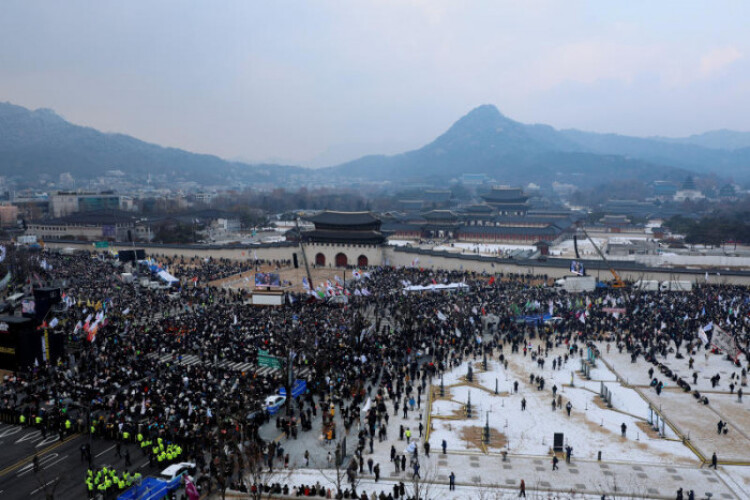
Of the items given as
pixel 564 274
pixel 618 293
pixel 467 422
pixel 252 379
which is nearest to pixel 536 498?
pixel 467 422

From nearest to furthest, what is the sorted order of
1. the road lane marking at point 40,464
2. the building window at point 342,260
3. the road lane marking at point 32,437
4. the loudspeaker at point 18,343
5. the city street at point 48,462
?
the city street at point 48,462
the road lane marking at point 40,464
the road lane marking at point 32,437
the loudspeaker at point 18,343
the building window at point 342,260

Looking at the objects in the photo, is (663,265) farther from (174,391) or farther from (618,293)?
(174,391)

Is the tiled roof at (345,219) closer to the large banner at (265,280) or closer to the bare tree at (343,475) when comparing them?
the large banner at (265,280)

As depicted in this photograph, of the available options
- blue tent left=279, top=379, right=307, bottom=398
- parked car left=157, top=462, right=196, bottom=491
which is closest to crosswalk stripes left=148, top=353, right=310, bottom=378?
blue tent left=279, top=379, right=307, bottom=398

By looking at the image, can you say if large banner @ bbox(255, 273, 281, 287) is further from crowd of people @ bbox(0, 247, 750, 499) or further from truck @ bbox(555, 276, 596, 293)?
truck @ bbox(555, 276, 596, 293)

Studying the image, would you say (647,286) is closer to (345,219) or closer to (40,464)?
(345,219)

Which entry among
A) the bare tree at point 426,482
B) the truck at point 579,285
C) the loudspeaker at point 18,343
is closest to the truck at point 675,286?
the truck at point 579,285
